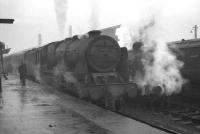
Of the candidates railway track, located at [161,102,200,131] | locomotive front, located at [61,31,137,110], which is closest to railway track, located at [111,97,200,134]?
railway track, located at [161,102,200,131]

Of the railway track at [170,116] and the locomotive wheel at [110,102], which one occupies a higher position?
the locomotive wheel at [110,102]

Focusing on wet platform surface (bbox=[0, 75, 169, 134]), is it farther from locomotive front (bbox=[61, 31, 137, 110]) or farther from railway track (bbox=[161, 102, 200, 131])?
railway track (bbox=[161, 102, 200, 131])

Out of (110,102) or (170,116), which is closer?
(170,116)

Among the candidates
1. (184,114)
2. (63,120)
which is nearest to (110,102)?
(184,114)

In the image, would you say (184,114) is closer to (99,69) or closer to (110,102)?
(110,102)

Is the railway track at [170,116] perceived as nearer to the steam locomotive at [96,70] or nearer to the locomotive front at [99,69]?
the steam locomotive at [96,70]

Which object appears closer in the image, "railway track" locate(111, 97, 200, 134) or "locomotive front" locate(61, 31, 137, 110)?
"railway track" locate(111, 97, 200, 134)

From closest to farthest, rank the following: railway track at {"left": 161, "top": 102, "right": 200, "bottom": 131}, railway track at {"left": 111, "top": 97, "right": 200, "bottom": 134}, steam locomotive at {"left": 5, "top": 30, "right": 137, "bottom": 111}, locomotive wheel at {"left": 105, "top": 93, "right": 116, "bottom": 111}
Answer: railway track at {"left": 111, "top": 97, "right": 200, "bottom": 134} < railway track at {"left": 161, "top": 102, "right": 200, "bottom": 131} < locomotive wheel at {"left": 105, "top": 93, "right": 116, "bottom": 111} < steam locomotive at {"left": 5, "top": 30, "right": 137, "bottom": 111}

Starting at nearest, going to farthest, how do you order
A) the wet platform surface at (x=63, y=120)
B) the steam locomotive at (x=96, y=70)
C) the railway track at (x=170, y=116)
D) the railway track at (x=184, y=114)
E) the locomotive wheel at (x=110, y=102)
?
the wet platform surface at (x=63, y=120)
the railway track at (x=170, y=116)
the railway track at (x=184, y=114)
the locomotive wheel at (x=110, y=102)
the steam locomotive at (x=96, y=70)

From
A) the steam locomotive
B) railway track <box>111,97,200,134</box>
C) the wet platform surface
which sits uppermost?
the steam locomotive

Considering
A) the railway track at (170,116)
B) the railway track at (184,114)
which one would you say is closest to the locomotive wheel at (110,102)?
the railway track at (170,116)

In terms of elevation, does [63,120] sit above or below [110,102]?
below

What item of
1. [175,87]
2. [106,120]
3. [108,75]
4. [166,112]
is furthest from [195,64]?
[106,120]

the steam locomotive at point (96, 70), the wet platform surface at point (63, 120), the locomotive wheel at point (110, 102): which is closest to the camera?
the wet platform surface at point (63, 120)
